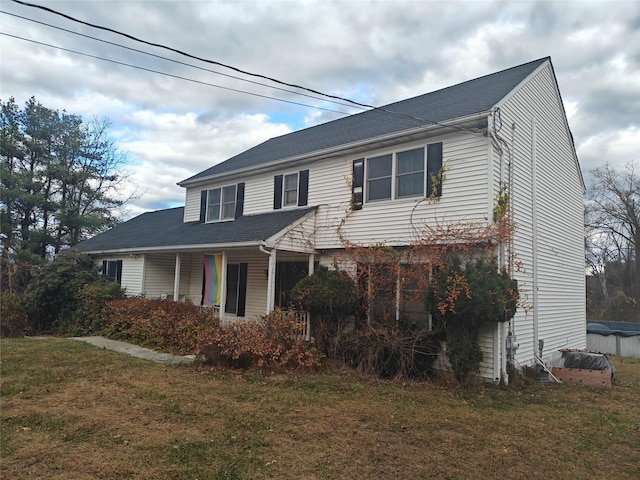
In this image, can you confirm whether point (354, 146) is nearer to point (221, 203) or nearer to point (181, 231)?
point (221, 203)

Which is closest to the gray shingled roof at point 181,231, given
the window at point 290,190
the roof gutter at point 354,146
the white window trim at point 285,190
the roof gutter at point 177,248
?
the roof gutter at point 177,248

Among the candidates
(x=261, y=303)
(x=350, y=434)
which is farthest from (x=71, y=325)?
(x=350, y=434)

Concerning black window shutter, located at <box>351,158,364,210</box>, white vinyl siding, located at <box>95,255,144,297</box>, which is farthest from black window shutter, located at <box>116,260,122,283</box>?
black window shutter, located at <box>351,158,364,210</box>

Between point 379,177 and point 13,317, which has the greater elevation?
point 379,177

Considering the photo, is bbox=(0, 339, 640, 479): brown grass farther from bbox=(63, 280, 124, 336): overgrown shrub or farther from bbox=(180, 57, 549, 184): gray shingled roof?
bbox=(180, 57, 549, 184): gray shingled roof

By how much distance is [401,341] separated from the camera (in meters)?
9.08

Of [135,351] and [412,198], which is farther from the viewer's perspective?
[135,351]

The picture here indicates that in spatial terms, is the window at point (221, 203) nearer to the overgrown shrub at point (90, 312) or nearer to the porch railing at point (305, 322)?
the overgrown shrub at point (90, 312)

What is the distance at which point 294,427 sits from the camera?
5672 millimetres

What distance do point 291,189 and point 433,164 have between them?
5167mm

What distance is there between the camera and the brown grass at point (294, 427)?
4473mm

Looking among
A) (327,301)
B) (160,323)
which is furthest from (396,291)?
(160,323)

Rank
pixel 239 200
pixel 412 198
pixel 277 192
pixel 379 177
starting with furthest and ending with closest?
pixel 239 200 → pixel 277 192 → pixel 379 177 → pixel 412 198

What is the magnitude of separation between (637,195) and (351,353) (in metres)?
31.9
